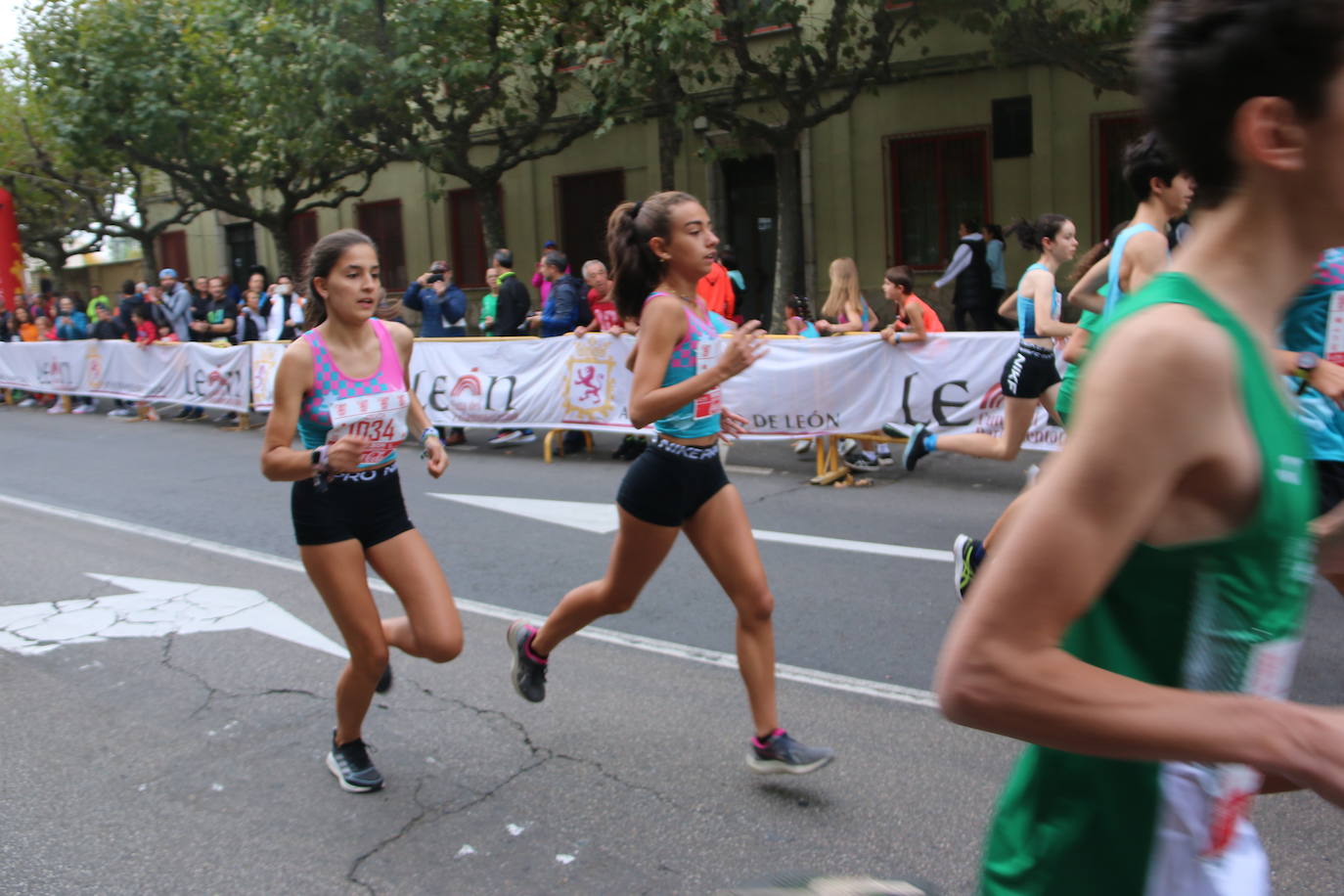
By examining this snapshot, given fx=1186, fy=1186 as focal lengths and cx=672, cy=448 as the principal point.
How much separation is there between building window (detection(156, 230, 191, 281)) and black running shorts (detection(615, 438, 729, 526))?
32551mm

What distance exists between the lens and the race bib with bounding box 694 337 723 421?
4.00m

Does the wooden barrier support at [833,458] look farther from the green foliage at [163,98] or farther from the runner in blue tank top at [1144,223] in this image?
the green foliage at [163,98]

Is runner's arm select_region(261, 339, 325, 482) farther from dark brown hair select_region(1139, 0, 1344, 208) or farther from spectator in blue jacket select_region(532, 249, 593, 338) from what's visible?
spectator in blue jacket select_region(532, 249, 593, 338)

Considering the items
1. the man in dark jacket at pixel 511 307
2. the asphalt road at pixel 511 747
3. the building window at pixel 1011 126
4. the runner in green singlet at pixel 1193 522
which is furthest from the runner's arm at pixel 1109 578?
the building window at pixel 1011 126

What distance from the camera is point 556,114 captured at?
23.2m

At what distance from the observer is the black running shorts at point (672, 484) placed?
154 inches

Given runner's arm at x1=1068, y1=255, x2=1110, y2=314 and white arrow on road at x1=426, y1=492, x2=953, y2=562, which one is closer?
runner's arm at x1=1068, y1=255, x2=1110, y2=314

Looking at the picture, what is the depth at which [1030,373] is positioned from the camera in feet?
21.7

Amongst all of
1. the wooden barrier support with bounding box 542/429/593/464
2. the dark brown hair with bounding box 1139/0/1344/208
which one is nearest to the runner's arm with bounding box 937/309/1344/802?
the dark brown hair with bounding box 1139/0/1344/208

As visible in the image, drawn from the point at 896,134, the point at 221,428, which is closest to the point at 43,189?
the point at 221,428

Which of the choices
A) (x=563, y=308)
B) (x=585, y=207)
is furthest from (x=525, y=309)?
(x=585, y=207)

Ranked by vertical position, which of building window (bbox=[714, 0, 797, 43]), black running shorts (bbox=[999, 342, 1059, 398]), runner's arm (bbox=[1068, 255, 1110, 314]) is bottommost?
black running shorts (bbox=[999, 342, 1059, 398])

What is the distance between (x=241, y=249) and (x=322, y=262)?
99.0ft

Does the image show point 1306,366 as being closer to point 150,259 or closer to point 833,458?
point 833,458
